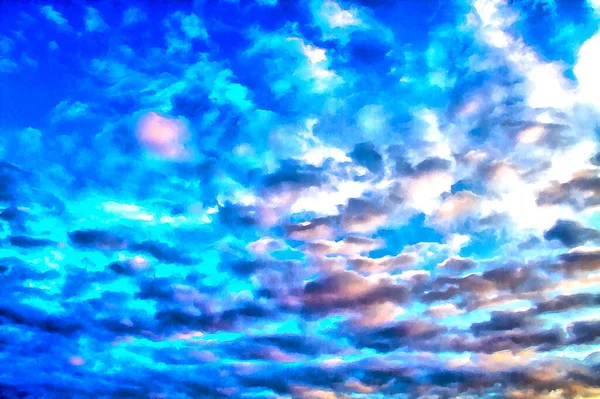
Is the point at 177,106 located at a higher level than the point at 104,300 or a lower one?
higher

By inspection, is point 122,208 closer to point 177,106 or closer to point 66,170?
point 66,170

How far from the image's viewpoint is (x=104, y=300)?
12852 millimetres

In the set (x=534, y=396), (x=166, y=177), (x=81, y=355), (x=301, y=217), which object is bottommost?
(x=534, y=396)

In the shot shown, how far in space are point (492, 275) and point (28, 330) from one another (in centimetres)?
1308

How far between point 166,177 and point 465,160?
18.5 feet

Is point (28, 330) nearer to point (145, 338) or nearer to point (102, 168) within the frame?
point (145, 338)

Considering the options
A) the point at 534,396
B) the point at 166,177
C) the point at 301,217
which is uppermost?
the point at 166,177

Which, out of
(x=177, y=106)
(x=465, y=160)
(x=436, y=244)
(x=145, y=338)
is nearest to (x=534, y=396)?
(x=436, y=244)

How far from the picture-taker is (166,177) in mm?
9203

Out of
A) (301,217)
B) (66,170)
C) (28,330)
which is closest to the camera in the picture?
(66,170)

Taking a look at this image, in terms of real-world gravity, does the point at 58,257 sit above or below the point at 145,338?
above

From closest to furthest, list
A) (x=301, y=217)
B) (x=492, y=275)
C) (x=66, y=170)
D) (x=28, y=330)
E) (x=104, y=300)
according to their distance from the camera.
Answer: (x=66, y=170) → (x=301, y=217) → (x=492, y=275) → (x=104, y=300) → (x=28, y=330)

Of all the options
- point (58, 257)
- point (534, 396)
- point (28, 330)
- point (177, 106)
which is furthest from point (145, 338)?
point (534, 396)

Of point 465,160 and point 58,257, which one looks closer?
point 465,160
